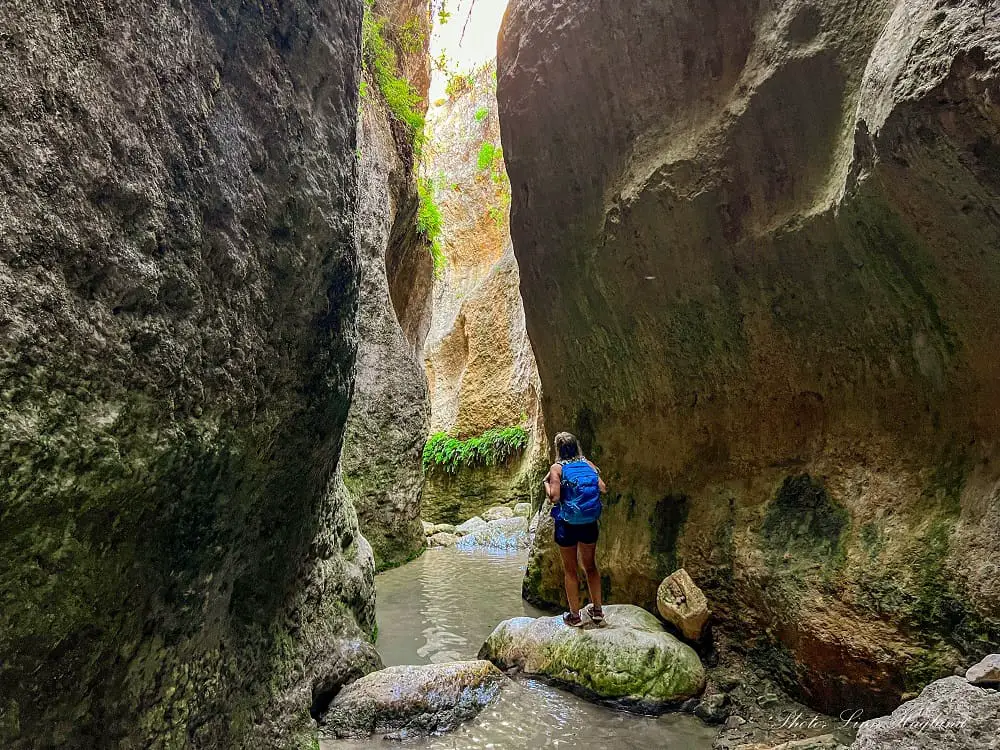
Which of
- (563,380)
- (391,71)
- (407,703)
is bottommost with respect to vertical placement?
(407,703)

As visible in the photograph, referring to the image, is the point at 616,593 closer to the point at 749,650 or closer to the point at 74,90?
the point at 749,650

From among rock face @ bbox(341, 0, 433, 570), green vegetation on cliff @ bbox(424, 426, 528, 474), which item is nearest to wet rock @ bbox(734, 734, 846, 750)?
rock face @ bbox(341, 0, 433, 570)

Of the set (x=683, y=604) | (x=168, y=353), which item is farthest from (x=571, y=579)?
(x=168, y=353)

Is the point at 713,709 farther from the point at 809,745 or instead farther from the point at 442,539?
the point at 442,539

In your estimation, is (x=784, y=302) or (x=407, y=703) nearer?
(x=407, y=703)

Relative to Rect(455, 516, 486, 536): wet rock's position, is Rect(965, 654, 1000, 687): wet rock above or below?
above

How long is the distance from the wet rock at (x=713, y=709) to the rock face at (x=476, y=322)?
798 cm

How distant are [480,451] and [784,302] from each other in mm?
10210

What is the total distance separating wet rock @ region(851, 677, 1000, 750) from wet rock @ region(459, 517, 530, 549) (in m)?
7.47

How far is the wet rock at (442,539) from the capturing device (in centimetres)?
951

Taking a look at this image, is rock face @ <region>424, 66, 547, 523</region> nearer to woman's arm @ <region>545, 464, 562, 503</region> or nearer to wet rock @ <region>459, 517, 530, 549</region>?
wet rock @ <region>459, 517, 530, 549</region>

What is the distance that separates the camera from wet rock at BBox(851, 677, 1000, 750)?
1794 mm

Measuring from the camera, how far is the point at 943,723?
188 centimetres

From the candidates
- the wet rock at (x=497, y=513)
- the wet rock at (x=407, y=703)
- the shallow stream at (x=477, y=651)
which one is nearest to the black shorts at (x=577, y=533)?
the shallow stream at (x=477, y=651)
